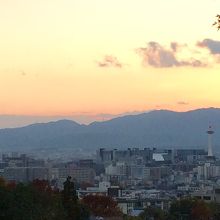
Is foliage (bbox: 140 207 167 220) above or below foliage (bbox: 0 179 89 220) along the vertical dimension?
below

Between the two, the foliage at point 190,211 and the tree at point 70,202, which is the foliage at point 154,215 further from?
the tree at point 70,202

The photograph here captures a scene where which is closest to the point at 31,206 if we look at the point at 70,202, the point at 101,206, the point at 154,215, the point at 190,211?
the point at 70,202

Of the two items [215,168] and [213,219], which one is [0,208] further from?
[215,168]

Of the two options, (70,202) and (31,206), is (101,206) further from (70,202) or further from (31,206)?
(31,206)

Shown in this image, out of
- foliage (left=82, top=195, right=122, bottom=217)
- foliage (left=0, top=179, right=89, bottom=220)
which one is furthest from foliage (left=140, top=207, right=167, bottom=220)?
foliage (left=0, top=179, right=89, bottom=220)

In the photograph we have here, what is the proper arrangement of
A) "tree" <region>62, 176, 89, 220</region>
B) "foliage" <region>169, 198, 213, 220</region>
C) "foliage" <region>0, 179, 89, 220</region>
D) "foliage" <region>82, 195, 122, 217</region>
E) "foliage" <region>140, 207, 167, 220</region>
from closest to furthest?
1. "foliage" <region>0, 179, 89, 220</region>
2. "tree" <region>62, 176, 89, 220</region>
3. "foliage" <region>82, 195, 122, 217</region>
4. "foliage" <region>169, 198, 213, 220</region>
5. "foliage" <region>140, 207, 167, 220</region>

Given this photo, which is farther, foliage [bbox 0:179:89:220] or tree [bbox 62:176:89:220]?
tree [bbox 62:176:89:220]

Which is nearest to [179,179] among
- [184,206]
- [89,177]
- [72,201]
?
[89,177]

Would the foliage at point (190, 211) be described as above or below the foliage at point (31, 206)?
below

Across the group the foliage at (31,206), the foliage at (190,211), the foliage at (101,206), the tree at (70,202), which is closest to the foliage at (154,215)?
the foliage at (190,211)

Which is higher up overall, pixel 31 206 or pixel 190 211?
pixel 31 206

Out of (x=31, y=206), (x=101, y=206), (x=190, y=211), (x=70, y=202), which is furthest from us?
(x=190, y=211)

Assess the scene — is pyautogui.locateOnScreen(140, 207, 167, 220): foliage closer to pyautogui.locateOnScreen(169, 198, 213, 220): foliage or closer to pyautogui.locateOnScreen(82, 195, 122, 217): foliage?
pyautogui.locateOnScreen(169, 198, 213, 220): foliage

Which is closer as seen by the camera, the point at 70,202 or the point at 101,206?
the point at 70,202
